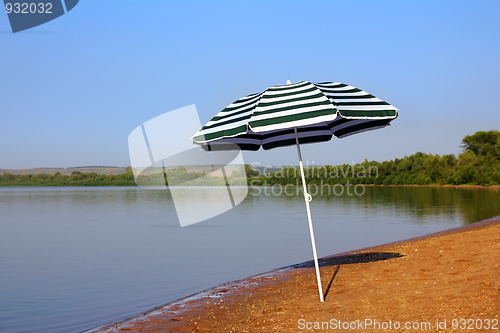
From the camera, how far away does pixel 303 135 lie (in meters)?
8.59

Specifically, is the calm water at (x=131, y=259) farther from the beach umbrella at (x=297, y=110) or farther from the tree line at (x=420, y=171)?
the tree line at (x=420, y=171)

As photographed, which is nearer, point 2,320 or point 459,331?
point 459,331

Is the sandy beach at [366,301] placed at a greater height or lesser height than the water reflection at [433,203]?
greater

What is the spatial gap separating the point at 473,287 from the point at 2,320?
8.81 meters

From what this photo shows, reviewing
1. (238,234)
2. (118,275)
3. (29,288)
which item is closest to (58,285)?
(29,288)

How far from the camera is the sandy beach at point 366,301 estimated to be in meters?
5.63

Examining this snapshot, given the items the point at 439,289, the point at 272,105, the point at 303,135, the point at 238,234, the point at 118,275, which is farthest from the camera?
the point at 238,234

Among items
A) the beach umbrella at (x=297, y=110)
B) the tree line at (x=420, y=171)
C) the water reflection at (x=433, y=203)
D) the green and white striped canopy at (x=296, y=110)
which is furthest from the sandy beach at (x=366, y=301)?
the tree line at (x=420, y=171)

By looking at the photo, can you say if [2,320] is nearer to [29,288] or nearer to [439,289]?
[29,288]

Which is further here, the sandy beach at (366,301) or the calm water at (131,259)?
the calm water at (131,259)

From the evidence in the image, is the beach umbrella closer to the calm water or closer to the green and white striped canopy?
the green and white striped canopy

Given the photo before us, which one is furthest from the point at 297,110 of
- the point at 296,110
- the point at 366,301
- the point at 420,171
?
the point at 420,171

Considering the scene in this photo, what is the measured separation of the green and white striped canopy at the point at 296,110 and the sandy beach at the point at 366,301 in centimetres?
262

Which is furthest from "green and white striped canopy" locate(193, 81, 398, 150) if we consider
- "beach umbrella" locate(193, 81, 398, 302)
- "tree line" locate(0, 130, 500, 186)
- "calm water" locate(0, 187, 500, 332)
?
"tree line" locate(0, 130, 500, 186)
